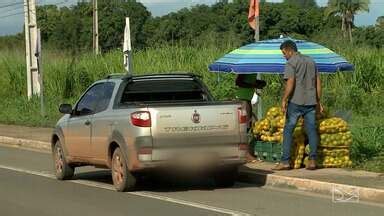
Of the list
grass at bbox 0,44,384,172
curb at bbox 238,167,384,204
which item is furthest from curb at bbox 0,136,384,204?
grass at bbox 0,44,384,172

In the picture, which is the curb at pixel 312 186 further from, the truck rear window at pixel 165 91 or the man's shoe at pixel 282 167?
the truck rear window at pixel 165 91

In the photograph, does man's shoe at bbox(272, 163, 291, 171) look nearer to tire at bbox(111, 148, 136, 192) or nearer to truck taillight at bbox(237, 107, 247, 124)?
truck taillight at bbox(237, 107, 247, 124)

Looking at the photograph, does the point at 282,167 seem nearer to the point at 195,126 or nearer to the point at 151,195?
the point at 195,126

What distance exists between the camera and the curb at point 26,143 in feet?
61.0

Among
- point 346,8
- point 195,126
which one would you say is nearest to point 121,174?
point 195,126

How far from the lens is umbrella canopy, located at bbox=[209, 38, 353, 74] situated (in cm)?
1282

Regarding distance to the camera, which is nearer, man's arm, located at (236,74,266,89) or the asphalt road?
the asphalt road

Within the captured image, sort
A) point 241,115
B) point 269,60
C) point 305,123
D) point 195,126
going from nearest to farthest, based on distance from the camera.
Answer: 1. point 195,126
2. point 241,115
3. point 305,123
4. point 269,60

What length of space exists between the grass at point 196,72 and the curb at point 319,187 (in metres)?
1.47

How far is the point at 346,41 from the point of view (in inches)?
913

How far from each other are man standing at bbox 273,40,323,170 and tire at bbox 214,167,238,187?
1098 mm

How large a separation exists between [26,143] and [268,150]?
8743 mm

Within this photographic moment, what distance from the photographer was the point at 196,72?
24.4 m

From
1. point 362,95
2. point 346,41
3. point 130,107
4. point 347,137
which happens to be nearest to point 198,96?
point 130,107
